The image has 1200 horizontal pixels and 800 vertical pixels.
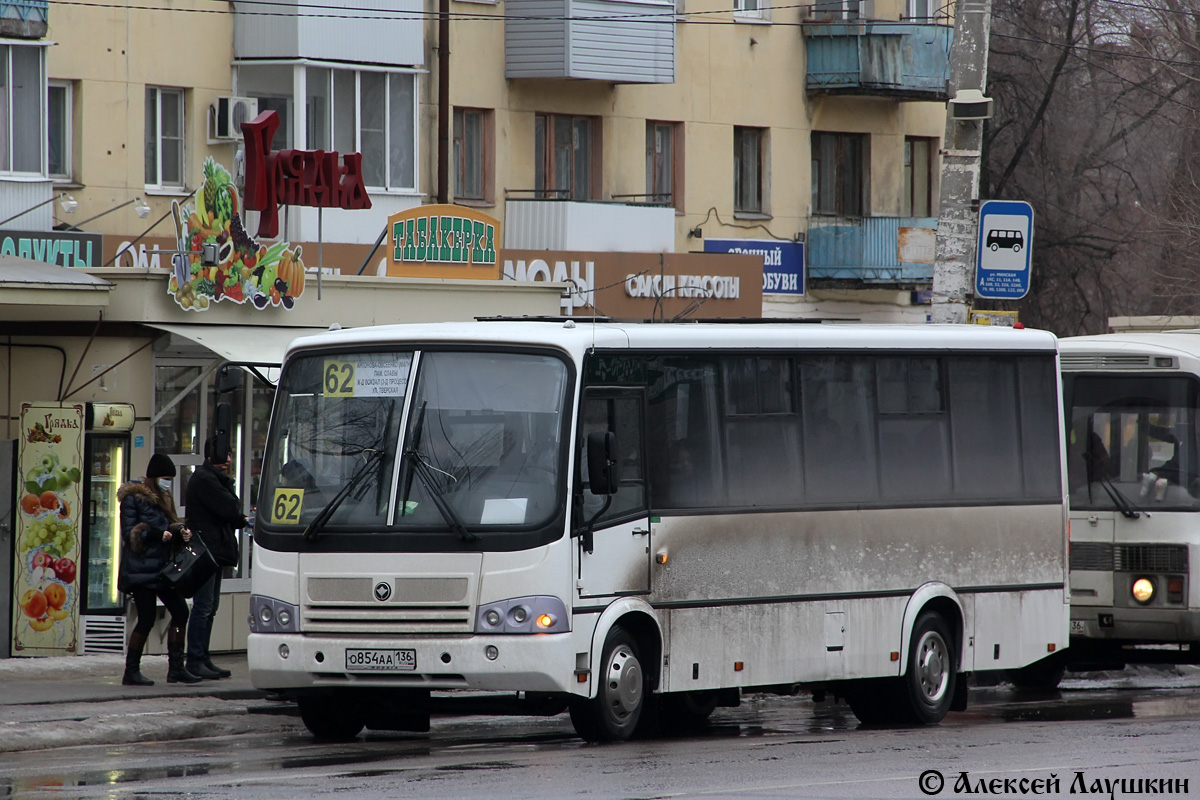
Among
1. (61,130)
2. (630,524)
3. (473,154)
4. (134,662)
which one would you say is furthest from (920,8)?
(630,524)

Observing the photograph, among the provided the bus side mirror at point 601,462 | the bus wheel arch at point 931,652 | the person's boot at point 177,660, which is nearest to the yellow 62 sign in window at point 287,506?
the bus side mirror at point 601,462

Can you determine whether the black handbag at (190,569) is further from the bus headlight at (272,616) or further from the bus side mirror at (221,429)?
the bus headlight at (272,616)

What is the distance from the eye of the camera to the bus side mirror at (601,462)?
12.0 metres

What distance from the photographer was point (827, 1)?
37875 millimetres

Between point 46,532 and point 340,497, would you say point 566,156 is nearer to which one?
point 46,532

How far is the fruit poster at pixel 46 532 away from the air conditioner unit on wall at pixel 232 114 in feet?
40.5

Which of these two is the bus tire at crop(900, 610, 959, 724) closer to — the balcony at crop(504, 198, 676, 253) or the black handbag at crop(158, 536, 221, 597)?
the black handbag at crop(158, 536, 221, 597)

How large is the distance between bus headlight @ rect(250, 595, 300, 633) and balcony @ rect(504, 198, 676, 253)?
68.1 ft

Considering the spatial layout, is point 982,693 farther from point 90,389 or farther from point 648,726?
point 90,389

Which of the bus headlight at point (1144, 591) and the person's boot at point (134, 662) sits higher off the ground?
the bus headlight at point (1144, 591)

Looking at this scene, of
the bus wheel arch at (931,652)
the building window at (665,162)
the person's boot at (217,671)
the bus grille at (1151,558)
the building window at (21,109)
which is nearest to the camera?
the bus wheel arch at (931,652)

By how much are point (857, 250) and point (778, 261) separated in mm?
1636

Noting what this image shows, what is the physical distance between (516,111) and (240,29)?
530cm

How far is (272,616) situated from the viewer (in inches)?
491
